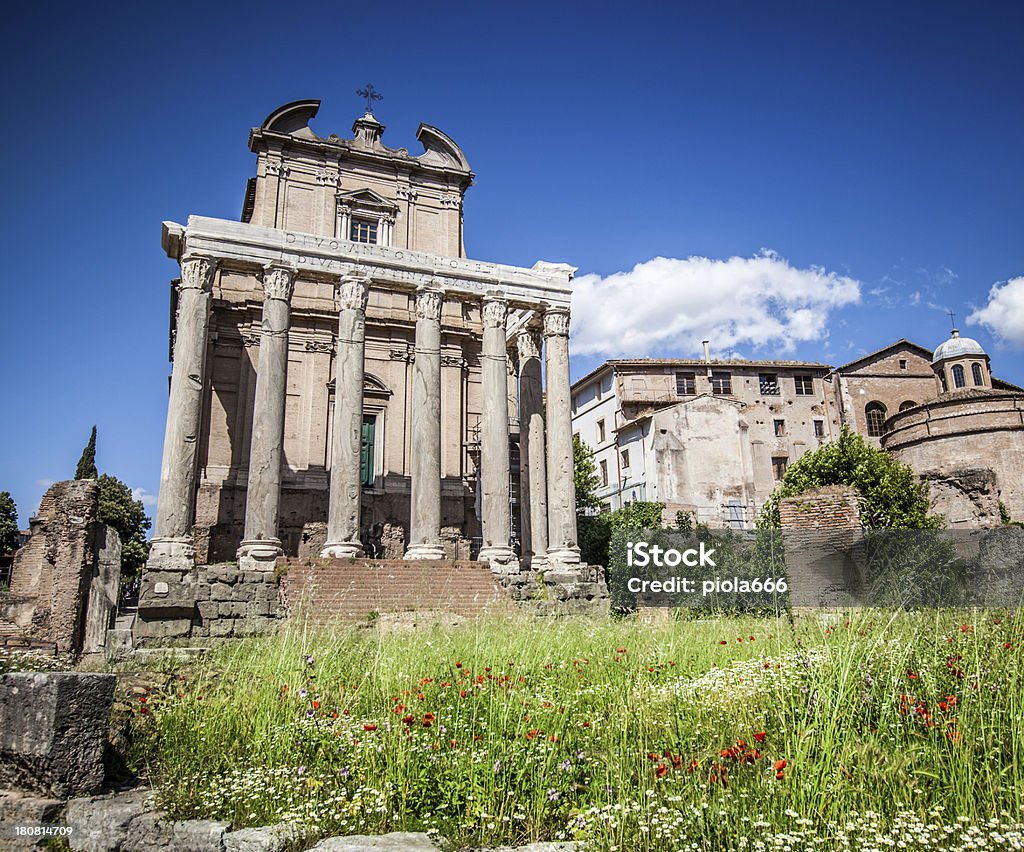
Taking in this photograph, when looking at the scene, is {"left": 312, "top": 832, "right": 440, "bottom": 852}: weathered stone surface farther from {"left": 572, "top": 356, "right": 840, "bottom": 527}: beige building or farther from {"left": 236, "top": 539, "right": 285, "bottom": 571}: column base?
{"left": 572, "top": 356, "right": 840, "bottom": 527}: beige building

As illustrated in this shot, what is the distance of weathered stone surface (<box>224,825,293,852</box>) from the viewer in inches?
195

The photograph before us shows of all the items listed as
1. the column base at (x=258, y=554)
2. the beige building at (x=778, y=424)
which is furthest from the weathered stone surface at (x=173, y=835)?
the beige building at (x=778, y=424)

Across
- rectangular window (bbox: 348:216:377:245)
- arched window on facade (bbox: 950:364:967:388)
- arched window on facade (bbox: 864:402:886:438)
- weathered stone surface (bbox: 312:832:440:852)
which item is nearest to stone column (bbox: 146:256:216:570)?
rectangular window (bbox: 348:216:377:245)

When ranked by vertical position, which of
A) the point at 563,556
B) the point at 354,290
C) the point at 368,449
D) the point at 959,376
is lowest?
the point at 563,556

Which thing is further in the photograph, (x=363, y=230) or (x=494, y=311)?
(x=363, y=230)

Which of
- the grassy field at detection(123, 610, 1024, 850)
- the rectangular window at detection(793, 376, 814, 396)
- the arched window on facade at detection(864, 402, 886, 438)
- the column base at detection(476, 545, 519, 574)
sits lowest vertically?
the grassy field at detection(123, 610, 1024, 850)

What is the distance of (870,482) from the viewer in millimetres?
33469

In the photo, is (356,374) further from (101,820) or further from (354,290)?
(101,820)

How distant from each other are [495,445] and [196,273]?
957cm

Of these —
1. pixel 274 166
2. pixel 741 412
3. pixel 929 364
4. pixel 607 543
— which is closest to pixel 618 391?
pixel 741 412

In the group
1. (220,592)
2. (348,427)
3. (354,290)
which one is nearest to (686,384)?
(354,290)

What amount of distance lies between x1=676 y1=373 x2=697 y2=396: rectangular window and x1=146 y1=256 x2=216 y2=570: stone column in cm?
3332

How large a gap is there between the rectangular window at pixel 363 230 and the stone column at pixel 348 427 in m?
6.80

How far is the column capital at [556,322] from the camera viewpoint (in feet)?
80.0
